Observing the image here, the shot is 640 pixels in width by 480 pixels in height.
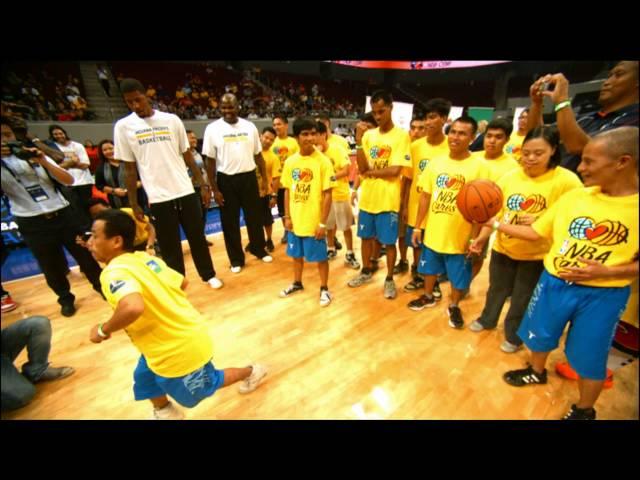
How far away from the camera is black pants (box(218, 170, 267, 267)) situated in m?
3.65

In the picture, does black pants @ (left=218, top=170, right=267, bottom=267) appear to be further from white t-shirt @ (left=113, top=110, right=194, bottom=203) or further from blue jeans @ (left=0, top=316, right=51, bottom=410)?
blue jeans @ (left=0, top=316, right=51, bottom=410)

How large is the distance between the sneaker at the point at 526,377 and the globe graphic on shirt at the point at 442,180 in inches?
59.5

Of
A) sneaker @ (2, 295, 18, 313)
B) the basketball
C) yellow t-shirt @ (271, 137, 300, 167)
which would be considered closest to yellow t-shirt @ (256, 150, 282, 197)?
yellow t-shirt @ (271, 137, 300, 167)

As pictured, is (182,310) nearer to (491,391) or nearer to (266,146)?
(491,391)

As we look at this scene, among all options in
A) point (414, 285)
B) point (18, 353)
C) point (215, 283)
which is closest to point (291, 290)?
point (215, 283)

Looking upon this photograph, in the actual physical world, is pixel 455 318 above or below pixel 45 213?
below

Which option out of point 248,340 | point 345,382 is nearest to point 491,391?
point 345,382

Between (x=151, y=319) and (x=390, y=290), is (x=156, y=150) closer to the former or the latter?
(x=151, y=319)

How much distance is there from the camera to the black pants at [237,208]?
12.0ft

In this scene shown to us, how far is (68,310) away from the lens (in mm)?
3018

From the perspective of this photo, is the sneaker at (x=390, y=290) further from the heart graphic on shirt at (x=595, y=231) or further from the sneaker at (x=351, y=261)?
the heart graphic on shirt at (x=595, y=231)

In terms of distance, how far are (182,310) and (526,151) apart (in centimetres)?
238

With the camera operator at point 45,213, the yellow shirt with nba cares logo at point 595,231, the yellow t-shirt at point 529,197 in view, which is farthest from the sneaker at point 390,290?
the camera operator at point 45,213

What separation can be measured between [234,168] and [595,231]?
3309 millimetres
